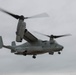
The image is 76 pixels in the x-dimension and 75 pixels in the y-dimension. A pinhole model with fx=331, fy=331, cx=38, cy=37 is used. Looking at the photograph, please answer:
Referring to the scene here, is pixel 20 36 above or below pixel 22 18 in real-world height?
below

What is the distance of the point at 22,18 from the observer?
7719 cm

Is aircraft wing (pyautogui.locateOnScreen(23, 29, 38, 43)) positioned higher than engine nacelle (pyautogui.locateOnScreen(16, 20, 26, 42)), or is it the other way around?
aircraft wing (pyautogui.locateOnScreen(23, 29, 38, 43))

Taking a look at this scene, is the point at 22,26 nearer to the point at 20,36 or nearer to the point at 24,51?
the point at 20,36

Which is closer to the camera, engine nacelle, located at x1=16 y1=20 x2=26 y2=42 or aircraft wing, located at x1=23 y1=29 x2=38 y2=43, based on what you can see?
engine nacelle, located at x1=16 y1=20 x2=26 y2=42

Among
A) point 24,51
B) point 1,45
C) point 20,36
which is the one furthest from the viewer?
point 1,45

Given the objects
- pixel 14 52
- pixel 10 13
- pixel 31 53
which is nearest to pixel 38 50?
pixel 31 53

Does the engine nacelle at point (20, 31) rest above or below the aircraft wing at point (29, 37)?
below

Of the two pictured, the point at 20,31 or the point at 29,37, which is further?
the point at 29,37

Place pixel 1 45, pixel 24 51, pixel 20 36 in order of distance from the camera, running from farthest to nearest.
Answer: pixel 1 45, pixel 24 51, pixel 20 36

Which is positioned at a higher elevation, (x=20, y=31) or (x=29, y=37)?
(x=29, y=37)

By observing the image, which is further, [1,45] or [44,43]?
[1,45]

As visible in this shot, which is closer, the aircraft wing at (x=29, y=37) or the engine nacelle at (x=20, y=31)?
the engine nacelle at (x=20, y=31)

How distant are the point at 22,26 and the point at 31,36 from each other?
1108 cm

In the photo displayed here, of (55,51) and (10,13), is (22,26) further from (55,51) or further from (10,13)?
(55,51)
